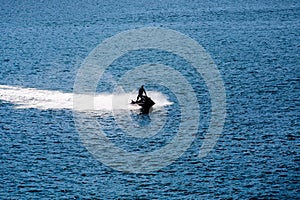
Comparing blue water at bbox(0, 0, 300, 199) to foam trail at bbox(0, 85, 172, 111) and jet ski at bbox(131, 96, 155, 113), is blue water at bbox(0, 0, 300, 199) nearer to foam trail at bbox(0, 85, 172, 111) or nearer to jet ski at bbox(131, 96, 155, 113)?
foam trail at bbox(0, 85, 172, 111)

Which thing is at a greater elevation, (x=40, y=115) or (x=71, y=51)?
(x=71, y=51)

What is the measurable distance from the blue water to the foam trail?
1.43ft

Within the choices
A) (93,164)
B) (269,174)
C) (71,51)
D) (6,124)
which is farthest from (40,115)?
(71,51)

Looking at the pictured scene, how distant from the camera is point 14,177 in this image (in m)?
57.1

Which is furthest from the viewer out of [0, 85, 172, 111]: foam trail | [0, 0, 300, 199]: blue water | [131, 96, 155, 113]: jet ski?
[0, 85, 172, 111]: foam trail

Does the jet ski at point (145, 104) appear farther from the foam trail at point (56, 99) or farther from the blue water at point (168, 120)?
the foam trail at point (56, 99)

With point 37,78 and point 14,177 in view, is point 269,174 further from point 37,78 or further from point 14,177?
point 37,78

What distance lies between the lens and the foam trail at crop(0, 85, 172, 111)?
79875 mm

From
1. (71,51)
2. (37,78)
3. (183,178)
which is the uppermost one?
(71,51)

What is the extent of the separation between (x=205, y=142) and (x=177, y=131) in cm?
488

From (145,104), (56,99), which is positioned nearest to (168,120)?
(145,104)

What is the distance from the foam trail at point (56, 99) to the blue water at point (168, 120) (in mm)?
434

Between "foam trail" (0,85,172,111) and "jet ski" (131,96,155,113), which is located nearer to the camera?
"jet ski" (131,96,155,113)

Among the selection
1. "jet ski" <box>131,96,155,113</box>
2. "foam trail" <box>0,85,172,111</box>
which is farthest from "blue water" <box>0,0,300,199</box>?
"jet ski" <box>131,96,155,113</box>
